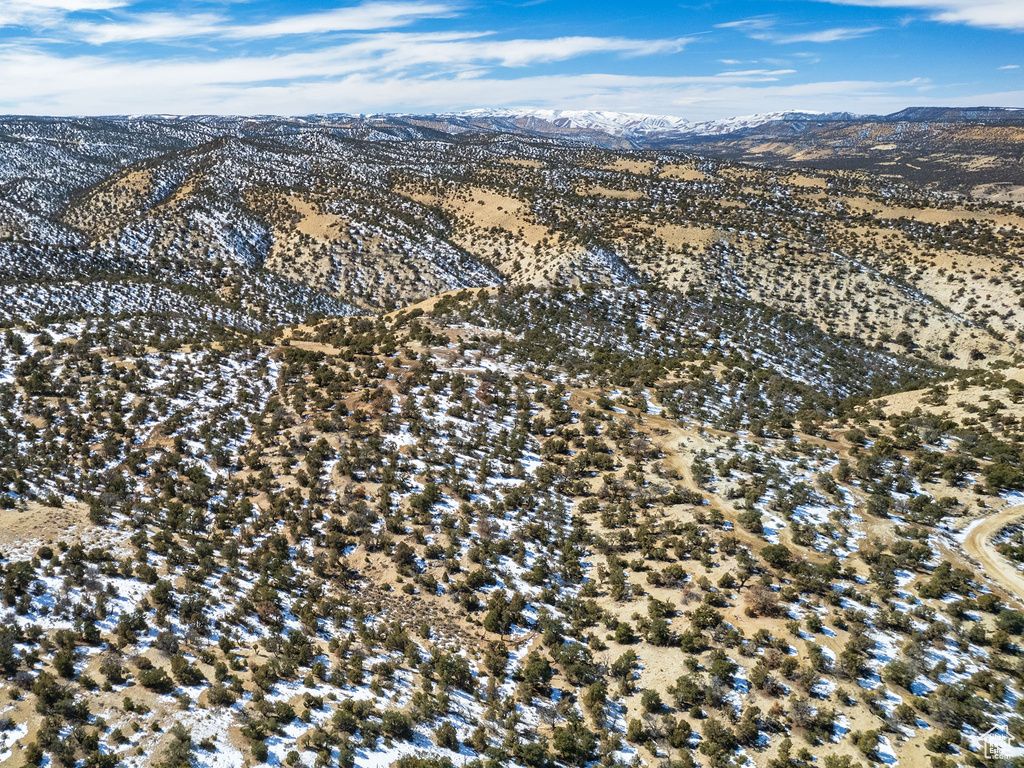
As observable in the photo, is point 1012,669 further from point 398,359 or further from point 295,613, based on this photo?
point 398,359

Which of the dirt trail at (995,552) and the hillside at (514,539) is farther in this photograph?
the dirt trail at (995,552)

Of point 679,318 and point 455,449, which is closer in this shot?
point 455,449

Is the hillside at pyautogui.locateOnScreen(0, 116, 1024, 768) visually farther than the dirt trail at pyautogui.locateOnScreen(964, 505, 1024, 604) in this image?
No

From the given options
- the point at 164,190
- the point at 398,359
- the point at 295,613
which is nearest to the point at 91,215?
the point at 164,190
